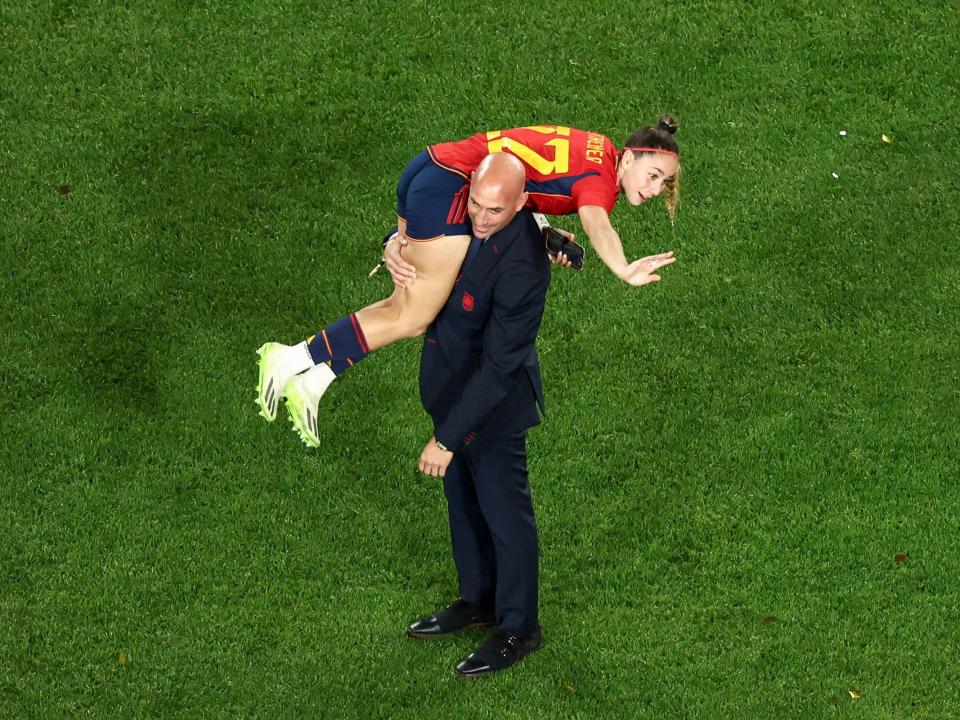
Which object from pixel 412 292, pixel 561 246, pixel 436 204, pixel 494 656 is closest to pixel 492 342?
pixel 561 246

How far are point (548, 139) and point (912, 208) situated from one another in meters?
3.28

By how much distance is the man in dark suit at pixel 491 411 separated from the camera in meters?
6.55

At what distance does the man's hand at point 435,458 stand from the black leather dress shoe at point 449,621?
3.90ft

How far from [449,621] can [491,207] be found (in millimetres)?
2394

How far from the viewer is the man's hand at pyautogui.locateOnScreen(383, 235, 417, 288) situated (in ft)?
24.5

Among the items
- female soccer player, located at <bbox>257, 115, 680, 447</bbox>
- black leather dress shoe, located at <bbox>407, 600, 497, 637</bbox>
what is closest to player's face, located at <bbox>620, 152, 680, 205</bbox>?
female soccer player, located at <bbox>257, 115, 680, 447</bbox>

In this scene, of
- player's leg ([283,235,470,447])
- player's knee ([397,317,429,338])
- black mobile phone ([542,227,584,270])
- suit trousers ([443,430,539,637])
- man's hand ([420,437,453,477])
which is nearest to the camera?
black mobile phone ([542,227,584,270])

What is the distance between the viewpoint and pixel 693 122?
10305 millimetres

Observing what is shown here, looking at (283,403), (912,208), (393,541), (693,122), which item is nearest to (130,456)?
(283,403)

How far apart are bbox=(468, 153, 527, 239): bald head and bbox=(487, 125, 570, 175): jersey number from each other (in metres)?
0.99

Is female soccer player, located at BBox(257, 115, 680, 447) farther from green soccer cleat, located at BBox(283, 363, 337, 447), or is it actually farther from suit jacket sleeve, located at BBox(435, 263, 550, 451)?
suit jacket sleeve, located at BBox(435, 263, 550, 451)

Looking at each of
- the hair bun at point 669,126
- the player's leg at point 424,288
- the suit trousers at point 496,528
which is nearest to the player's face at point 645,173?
the hair bun at point 669,126

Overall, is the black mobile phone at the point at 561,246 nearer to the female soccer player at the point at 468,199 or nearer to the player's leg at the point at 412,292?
the female soccer player at the point at 468,199

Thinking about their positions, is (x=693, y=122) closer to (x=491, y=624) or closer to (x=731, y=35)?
(x=731, y=35)
